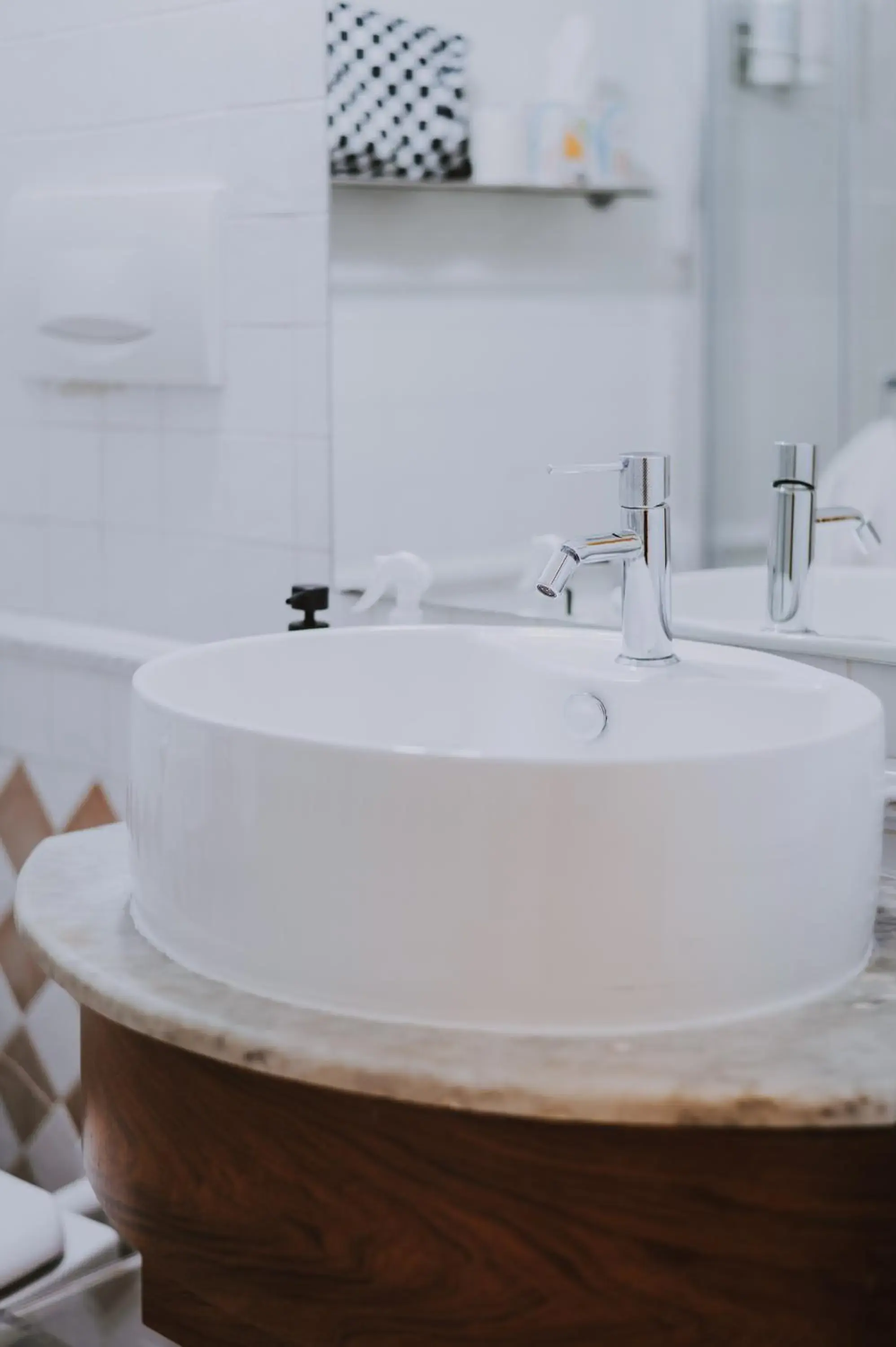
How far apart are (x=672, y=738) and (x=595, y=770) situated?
0.31 metres

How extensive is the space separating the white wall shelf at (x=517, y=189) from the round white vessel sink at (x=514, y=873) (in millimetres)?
632

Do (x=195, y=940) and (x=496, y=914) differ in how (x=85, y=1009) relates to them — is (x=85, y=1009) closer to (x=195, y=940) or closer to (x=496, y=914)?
(x=195, y=940)

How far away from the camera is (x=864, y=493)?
1.30 m

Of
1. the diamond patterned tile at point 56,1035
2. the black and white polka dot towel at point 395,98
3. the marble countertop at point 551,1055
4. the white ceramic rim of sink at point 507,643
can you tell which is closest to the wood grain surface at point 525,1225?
the marble countertop at point 551,1055

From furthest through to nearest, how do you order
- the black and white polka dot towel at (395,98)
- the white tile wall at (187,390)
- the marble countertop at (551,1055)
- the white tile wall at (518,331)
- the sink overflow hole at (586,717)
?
the white tile wall at (187,390) < the black and white polka dot towel at (395,98) < the white tile wall at (518,331) < the sink overflow hole at (586,717) < the marble countertop at (551,1055)

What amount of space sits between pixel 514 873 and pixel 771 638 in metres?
0.53

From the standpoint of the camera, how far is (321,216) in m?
1.70

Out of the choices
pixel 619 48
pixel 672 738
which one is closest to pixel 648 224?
pixel 619 48

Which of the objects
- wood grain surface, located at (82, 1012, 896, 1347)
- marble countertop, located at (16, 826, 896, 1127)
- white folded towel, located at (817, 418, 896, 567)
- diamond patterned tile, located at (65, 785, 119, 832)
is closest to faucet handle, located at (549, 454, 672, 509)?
white folded towel, located at (817, 418, 896, 567)

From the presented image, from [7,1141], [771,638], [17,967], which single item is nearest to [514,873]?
[771,638]

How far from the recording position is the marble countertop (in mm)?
802

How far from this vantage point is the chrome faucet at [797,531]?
4.32 ft

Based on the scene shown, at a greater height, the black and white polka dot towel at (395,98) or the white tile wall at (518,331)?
the black and white polka dot towel at (395,98)

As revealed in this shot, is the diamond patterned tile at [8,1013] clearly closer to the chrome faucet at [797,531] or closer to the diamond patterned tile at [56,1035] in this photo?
the diamond patterned tile at [56,1035]
